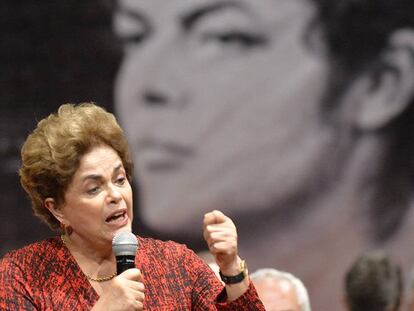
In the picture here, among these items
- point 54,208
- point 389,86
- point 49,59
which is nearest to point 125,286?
point 54,208

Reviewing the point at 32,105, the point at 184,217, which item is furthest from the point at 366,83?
the point at 32,105

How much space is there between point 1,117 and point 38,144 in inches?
54.3

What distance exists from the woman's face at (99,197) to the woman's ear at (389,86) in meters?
1.68

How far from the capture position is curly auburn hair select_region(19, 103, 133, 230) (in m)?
2.18

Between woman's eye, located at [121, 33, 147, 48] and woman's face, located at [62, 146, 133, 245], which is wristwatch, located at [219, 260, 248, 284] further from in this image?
woman's eye, located at [121, 33, 147, 48]

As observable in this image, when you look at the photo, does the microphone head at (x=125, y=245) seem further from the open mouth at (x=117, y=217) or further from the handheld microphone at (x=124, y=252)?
the open mouth at (x=117, y=217)

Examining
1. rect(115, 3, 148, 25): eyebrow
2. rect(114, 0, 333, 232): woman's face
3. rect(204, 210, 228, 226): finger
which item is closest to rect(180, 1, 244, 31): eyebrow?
rect(114, 0, 333, 232): woman's face

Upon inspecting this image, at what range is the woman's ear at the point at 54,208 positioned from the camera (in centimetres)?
225

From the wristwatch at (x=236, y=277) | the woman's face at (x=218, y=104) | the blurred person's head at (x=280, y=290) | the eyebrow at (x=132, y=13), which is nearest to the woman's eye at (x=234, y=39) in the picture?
the woman's face at (x=218, y=104)

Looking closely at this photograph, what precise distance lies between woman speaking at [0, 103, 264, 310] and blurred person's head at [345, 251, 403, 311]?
51.6 inches

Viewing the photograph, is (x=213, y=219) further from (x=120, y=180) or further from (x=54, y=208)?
(x=54, y=208)

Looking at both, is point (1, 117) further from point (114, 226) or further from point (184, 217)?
point (114, 226)

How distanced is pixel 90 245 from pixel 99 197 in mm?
173

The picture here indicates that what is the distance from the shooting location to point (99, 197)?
2.15 metres
